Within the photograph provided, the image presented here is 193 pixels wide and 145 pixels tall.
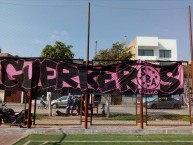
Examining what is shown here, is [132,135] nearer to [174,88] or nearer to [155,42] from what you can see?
[174,88]

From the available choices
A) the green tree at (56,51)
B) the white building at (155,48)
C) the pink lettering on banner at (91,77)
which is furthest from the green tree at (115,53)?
the pink lettering on banner at (91,77)

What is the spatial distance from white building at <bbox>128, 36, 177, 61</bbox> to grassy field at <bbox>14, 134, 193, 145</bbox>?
38908mm

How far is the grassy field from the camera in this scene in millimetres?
9523

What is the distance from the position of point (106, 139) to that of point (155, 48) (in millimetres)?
41343

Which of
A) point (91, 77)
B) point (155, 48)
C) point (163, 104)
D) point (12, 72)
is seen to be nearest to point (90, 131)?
point (91, 77)

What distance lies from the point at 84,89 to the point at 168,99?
20412mm

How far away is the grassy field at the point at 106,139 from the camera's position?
952 cm

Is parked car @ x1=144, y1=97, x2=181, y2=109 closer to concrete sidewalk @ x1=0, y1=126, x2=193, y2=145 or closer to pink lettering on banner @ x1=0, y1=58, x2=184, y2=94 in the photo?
pink lettering on banner @ x1=0, y1=58, x2=184, y2=94

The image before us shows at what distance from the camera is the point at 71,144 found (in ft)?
30.3

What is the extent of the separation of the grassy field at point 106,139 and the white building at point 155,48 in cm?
3891

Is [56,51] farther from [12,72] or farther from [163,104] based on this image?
[12,72]

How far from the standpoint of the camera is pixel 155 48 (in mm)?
49844

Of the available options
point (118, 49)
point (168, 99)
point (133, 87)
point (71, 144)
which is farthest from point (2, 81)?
point (118, 49)

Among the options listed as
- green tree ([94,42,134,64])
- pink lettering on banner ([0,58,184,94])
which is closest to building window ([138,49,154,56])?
green tree ([94,42,134,64])
